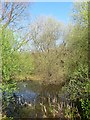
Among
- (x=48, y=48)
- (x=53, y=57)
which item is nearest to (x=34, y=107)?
(x=53, y=57)

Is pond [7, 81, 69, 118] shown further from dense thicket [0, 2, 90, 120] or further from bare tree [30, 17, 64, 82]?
bare tree [30, 17, 64, 82]

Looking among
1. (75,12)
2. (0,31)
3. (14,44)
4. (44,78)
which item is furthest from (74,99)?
(44,78)

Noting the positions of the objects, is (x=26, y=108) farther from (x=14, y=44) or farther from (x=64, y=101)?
(x=14, y=44)

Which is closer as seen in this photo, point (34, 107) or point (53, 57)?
point (34, 107)

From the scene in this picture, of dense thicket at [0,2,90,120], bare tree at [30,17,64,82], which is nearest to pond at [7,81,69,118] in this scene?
dense thicket at [0,2,90,120]

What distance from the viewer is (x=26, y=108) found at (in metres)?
6.33

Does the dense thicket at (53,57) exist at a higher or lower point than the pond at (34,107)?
higher

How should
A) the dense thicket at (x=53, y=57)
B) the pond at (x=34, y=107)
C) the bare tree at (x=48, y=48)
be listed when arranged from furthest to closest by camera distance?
the bare tree at (x=48, y=48) < the pond at (x=34, y=107) < the dense thicket at (x=53, y=57)

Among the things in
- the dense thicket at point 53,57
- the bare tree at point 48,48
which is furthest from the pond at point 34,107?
the bare tree at point 48,48

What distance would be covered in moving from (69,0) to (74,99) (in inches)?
111

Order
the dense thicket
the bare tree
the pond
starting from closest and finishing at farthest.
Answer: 1. the dense thicket
2. the pond
3. the bare tree

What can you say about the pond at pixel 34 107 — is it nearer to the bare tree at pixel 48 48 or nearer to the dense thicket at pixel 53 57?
the dense thicket at pixel 53 57

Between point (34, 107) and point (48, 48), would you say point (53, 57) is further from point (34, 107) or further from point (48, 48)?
point (34, 107)

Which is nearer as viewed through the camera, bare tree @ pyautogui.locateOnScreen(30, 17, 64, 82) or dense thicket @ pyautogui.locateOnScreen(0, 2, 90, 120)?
dense thicket @ pyautogui.locateOnScreen(0, 2, 90, 120)
